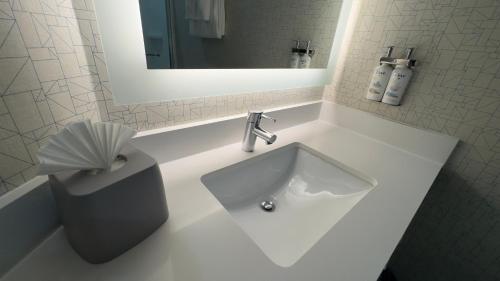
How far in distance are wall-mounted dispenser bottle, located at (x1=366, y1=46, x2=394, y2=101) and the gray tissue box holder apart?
0.92 metres

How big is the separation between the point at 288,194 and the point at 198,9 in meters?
0.66

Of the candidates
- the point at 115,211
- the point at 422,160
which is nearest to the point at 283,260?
the point at 115,211

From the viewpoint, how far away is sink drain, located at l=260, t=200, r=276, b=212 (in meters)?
0.67

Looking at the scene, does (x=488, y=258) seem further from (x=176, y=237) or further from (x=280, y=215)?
(x=176, y=237)

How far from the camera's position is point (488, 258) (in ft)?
2.58

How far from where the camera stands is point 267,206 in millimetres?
679

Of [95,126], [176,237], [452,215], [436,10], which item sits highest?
[436,10]

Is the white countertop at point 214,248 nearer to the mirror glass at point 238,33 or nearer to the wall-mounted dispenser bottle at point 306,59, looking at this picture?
the mirror glass at point 238,33

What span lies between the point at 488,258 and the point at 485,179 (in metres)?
0.34

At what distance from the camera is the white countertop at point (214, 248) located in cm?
34

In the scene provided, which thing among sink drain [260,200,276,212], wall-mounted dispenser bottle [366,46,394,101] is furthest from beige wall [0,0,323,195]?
wall-mounted dispenser bottle [366,46,394,101]

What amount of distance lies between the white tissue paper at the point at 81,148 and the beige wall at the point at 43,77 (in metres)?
0.08

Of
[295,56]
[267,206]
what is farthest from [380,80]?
[267,206]

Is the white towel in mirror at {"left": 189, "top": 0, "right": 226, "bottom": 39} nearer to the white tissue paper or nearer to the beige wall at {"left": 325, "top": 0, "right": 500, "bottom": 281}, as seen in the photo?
the white tissue paper
